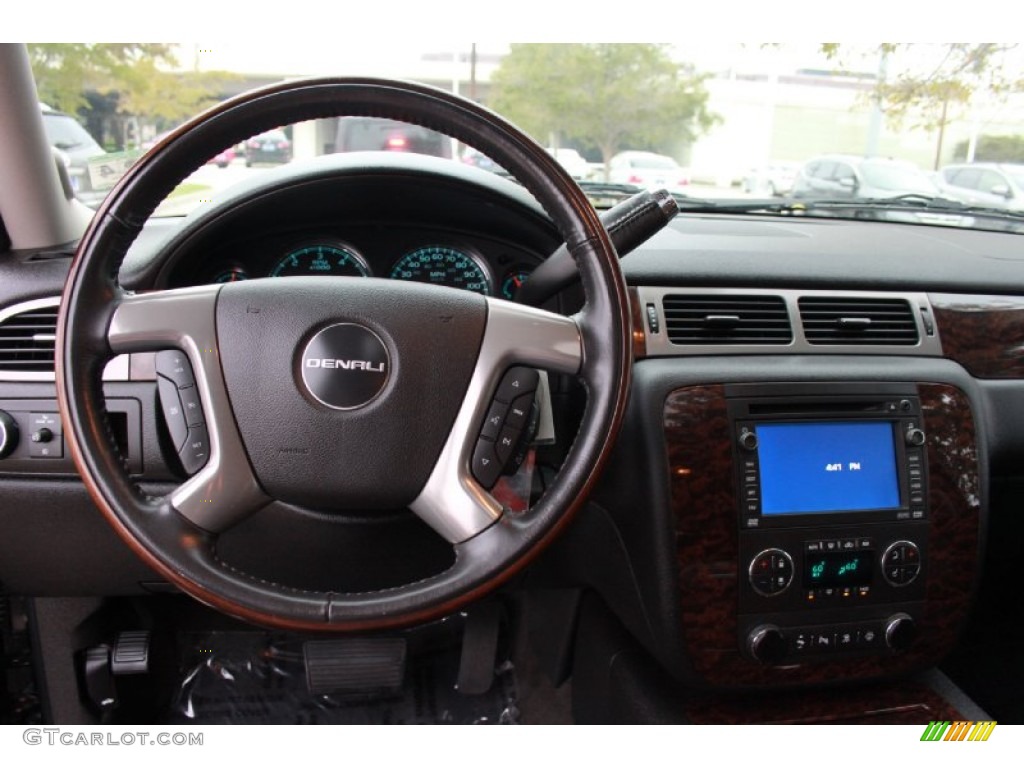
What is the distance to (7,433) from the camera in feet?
4.82

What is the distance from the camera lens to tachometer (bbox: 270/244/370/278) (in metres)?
1.61

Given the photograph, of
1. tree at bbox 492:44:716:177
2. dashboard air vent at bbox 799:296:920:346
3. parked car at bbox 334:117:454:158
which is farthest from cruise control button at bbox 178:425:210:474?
dashboard air vent at bbox 799:296:920:346

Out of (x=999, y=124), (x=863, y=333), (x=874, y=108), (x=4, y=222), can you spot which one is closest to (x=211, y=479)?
(x=4, y=222)

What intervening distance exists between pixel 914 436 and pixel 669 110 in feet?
3.05

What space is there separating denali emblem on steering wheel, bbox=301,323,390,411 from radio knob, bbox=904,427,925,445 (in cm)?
103

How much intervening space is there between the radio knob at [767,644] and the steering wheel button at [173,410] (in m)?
1.04

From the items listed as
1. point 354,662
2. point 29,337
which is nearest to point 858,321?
point 354,662

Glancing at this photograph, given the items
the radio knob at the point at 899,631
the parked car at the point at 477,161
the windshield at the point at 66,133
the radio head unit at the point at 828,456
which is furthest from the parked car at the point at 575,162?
the radio knob at the point at 899,631

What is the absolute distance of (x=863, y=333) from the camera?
167cm

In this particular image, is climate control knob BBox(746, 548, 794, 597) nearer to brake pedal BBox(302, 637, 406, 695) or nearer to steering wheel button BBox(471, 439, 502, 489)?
steering wheel button BBox(471, 439, 502, 489)

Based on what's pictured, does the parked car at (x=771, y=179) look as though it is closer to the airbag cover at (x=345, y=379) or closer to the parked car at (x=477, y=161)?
the parked car at (x=477, y=161)

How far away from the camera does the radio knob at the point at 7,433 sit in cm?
147

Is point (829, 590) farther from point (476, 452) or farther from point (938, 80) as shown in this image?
point (938, 80)

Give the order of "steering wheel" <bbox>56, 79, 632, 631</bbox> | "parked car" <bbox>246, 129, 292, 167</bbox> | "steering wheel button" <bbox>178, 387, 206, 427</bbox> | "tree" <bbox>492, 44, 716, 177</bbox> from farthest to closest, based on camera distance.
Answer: "tree" <bbox>492, 44, 716, 177</bbox>
"parked car" <bbox>246, 129, 292, 167</bbox>
"steering wheel button" <bbox>178, 387, 206, 427</bbox>
"steering wheel" <bbox>56, 79, 632, 631</bbox>
